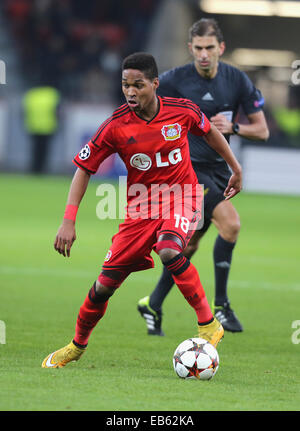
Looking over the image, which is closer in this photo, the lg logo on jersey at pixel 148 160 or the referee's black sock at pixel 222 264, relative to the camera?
the lg logo on jersey at pixel 148 160

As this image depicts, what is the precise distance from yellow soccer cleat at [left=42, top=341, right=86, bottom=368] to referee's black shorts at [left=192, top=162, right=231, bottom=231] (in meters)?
2.21

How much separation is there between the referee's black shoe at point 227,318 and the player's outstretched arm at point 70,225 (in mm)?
2118

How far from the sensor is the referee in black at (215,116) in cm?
741

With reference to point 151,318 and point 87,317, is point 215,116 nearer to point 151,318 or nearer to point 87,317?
point 151,318

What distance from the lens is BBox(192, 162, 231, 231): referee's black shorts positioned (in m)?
7.55

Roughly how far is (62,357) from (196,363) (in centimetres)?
88

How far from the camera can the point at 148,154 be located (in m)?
5.77

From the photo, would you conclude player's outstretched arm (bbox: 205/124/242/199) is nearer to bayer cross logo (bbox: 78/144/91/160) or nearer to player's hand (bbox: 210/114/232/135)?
bayer cross logo (bbox: 78/144/91/160)

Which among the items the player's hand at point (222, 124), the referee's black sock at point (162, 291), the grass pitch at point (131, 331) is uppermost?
the player's hand at point (222, 124)

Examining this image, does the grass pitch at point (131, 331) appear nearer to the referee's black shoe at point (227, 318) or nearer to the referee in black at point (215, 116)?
the referee's black shoe at point (227, 318)

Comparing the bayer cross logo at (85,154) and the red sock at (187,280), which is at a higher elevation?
the bayer cross logo at (85,154)

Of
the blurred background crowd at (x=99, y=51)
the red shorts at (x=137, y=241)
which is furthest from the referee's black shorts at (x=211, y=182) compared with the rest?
the blurred background crowd at (x=99, y=51)

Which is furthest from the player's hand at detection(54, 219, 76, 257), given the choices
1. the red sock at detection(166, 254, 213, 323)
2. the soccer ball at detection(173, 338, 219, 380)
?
the soccer ball at detection(173, 338, 219, 380)
